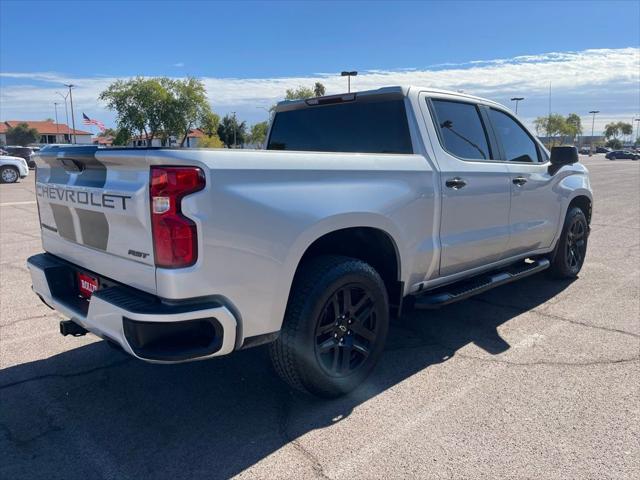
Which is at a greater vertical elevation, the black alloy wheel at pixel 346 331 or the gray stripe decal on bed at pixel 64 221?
the gray stripe decal on bed at pixel 64 221

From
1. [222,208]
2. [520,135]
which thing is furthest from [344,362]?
[520,135]

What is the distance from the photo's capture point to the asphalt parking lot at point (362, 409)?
270 centimetres

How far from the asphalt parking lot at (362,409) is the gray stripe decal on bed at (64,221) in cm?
104

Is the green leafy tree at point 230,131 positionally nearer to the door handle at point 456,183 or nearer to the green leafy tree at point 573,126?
the green leafy tree at point 573,126

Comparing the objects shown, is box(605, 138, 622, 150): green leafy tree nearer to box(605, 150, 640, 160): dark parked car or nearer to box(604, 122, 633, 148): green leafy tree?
box(604, 122, 633, 148): green leafy tree

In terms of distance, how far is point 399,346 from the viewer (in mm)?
4258

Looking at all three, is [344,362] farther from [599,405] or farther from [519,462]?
[599,405]

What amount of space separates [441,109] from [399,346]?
6.28ft

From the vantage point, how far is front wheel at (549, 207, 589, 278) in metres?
5.78

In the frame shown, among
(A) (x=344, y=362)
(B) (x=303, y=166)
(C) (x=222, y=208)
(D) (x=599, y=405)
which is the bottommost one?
(D) (x=599, y=405)

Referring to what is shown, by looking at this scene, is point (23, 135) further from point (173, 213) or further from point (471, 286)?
point (173, 213)

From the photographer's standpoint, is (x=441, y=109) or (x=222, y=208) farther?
(x=441, y=109)

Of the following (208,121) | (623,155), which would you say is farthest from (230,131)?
(623,155)

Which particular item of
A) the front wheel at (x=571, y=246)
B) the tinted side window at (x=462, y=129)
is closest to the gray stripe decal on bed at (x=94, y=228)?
the tinted side window at (x=462, y=129)
